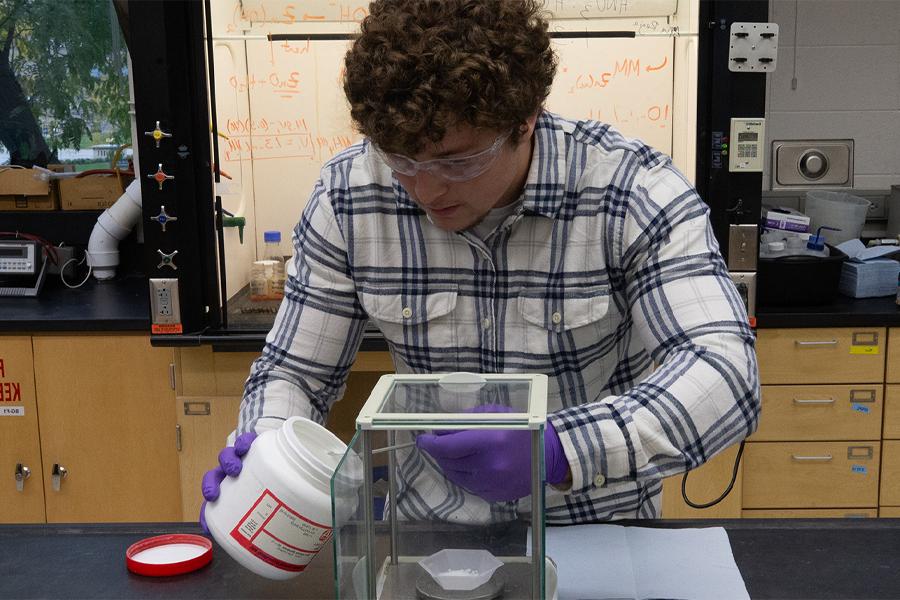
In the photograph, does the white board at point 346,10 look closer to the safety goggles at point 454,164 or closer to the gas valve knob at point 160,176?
the gas valve knob at point 160,176

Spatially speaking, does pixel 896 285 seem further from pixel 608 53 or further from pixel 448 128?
pixel 448 128

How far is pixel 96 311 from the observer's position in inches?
110

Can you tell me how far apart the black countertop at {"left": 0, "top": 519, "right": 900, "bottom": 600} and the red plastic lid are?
0.01 m

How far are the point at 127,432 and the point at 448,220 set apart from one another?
5.80 ft

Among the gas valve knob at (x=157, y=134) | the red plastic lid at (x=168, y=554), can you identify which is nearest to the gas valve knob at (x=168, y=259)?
the gas valve knob at (x=157, y=134)

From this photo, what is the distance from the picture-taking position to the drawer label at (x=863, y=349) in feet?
8.70

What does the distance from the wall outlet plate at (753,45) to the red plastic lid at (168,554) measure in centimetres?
177

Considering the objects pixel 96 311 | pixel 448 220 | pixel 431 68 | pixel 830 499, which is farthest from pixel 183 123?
pixel 830 499

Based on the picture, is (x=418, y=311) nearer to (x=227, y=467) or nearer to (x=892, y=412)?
(x=227, y=467)

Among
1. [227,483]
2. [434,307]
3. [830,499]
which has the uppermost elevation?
[434,307]

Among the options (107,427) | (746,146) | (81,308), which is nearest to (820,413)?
(746,146)

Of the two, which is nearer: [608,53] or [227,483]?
[227,483]

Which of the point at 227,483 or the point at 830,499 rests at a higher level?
the point at 227,483

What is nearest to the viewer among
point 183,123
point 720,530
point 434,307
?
point 720,530
